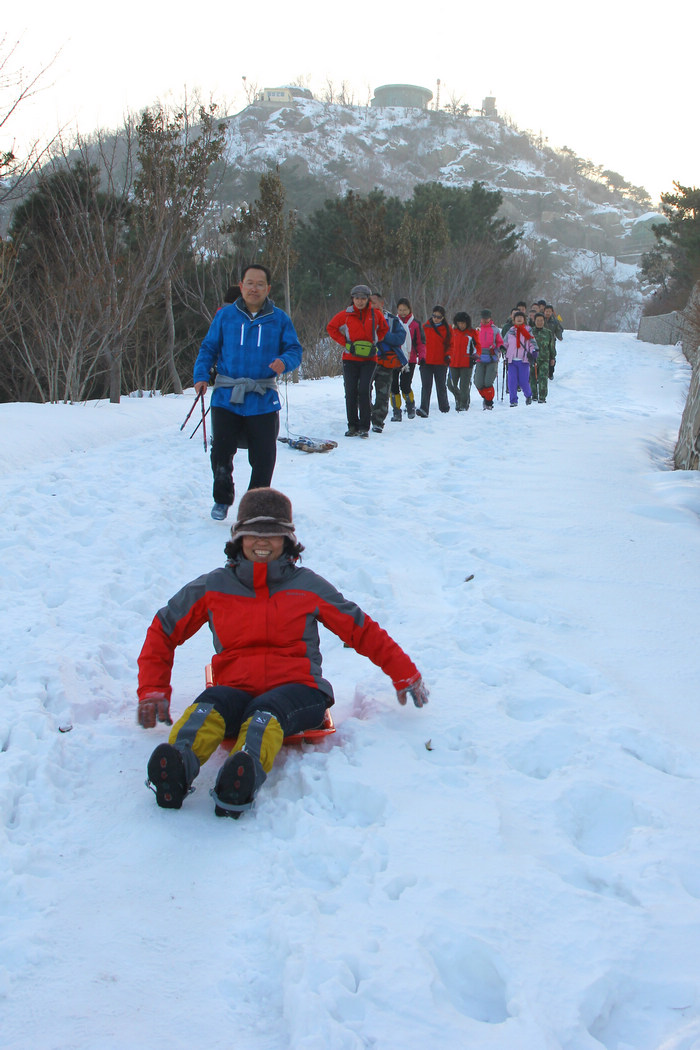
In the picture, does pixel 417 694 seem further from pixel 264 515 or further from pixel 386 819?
pixel 264 515

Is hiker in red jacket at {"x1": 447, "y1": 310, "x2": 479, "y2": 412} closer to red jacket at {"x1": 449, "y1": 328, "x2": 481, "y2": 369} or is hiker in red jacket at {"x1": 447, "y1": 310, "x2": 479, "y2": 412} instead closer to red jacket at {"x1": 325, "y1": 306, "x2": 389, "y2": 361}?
red jacket at {"x1": 449, "y1": 328, "x2": 481, "y2": 369}

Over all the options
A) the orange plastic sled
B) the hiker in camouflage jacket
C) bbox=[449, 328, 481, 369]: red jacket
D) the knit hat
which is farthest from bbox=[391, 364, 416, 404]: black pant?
the orange plastic sled

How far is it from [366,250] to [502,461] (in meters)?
15.1

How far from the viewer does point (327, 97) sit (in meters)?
122

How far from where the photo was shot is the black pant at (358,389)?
8.80m

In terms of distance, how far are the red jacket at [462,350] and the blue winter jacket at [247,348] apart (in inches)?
296

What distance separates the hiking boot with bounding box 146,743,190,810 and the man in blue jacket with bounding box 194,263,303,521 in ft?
9.57

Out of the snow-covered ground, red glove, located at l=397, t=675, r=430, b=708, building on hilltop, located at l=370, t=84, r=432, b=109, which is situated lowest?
the snow-covered ground

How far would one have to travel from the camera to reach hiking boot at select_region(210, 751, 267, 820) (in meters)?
2.42

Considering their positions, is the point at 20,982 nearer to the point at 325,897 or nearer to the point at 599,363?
the point at 325,897

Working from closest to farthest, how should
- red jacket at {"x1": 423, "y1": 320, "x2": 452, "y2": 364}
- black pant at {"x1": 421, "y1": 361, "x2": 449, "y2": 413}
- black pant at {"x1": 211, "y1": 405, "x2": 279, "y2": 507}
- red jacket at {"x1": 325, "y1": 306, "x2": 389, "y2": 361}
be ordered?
black pant at {"x1": 211, "y1": 405, "x2": 279, "y2": 507}
red jacket at {"x1": 325, "y1": 306, "x2": 389, "y2": 361}
red jacket at {"x1": 423, "y1": 320, "x2": 452, "y2": 364}
black pant at {"x1": 421, "y1": 361, "x2": 449, "y2": 413}

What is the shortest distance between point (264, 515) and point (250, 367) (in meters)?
2.36

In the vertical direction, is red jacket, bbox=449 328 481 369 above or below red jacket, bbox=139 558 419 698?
above

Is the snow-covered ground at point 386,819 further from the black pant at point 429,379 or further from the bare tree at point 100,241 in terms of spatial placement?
the bare tree at point 100,241
